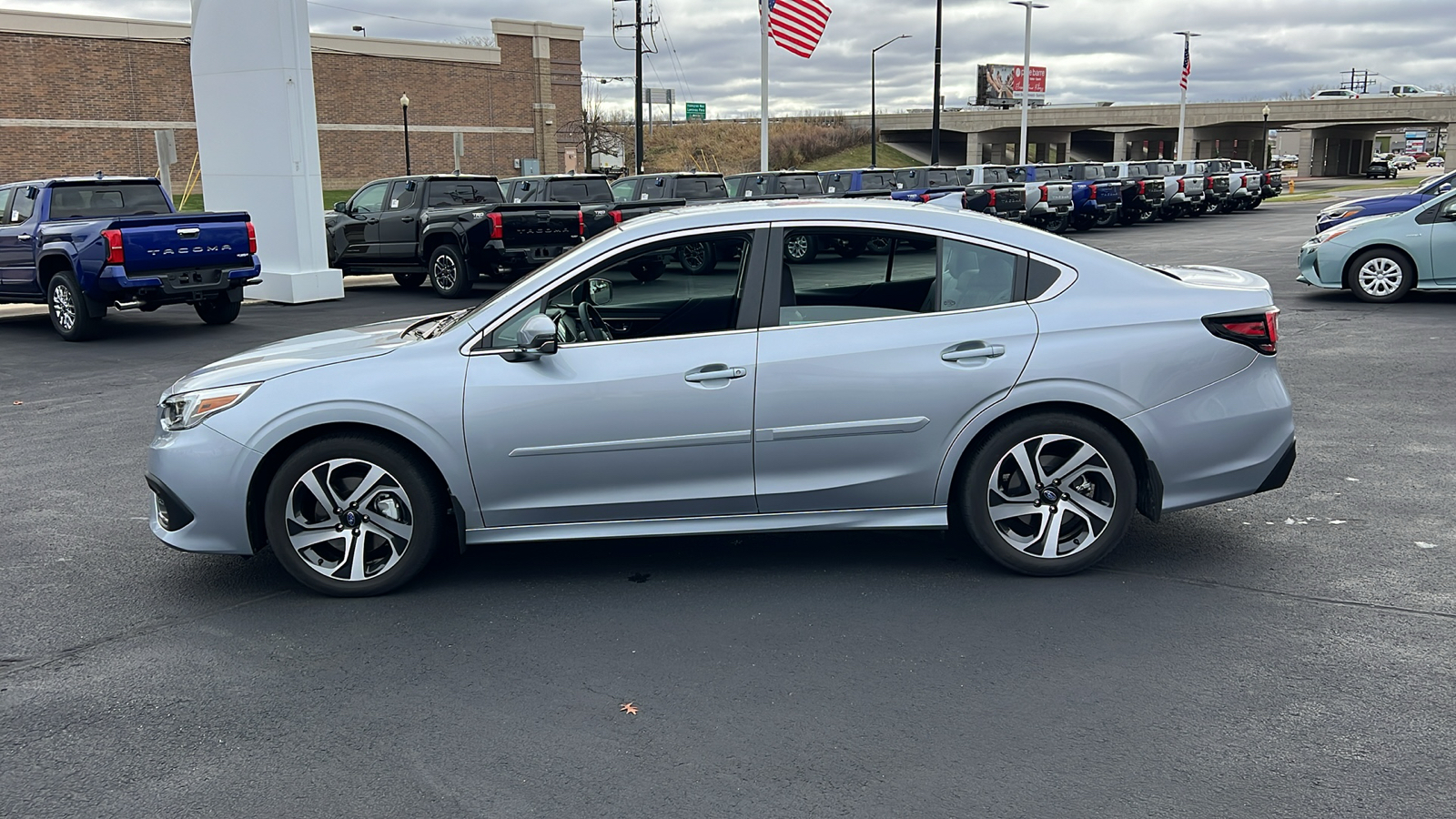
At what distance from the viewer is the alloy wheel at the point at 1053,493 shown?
17.0 feet

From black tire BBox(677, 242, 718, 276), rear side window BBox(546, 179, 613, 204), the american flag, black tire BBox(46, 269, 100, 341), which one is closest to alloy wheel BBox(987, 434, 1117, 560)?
black tire BBox(677, 242, 718, 276)

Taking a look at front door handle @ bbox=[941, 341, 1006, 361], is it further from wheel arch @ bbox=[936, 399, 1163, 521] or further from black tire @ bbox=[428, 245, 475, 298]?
black tire @ bbox=[428, 245, 475, 298]

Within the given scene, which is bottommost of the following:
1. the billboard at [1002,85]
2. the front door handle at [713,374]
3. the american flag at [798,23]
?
the front door handle at [713,374]

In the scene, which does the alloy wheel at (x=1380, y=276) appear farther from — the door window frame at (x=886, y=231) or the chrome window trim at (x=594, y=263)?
the chrome window trim at (x=594, y=263)

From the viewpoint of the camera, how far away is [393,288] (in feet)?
67.6

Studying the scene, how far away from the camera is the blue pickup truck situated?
1333cm

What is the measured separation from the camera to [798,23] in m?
28.3

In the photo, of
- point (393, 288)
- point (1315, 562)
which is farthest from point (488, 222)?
point (1315, 562)

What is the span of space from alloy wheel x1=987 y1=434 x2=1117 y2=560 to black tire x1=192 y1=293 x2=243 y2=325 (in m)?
12.2

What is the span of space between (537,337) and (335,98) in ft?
194

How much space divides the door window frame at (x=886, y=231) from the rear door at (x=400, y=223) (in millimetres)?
15045

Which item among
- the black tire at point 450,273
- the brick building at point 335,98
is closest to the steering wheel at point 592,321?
the black tire at point 450,273

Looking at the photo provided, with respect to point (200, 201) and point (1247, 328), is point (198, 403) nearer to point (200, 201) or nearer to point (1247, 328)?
point (1247, 328)

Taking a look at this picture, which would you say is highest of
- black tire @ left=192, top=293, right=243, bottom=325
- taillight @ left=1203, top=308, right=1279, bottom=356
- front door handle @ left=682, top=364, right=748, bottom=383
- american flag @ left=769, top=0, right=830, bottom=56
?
american flag @ left=769, top=0, right=830, bottom=56
